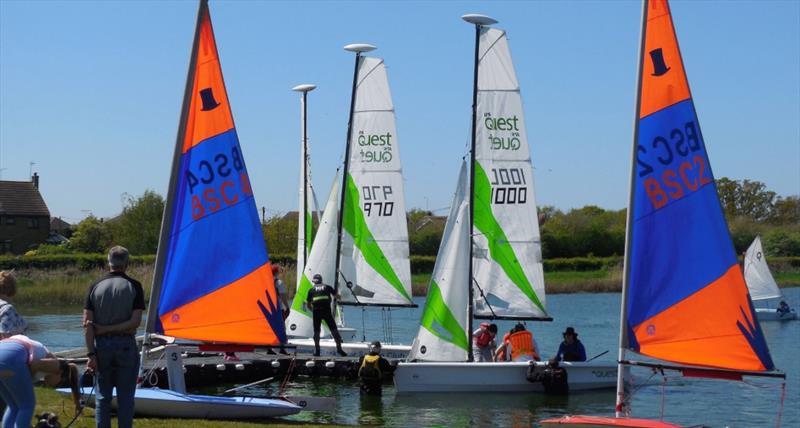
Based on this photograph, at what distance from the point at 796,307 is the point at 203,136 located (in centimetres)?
4574

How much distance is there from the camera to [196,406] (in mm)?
12172

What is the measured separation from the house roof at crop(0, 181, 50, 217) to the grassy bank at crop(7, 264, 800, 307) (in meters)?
19.9

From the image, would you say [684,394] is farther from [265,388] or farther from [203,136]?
[203,136]

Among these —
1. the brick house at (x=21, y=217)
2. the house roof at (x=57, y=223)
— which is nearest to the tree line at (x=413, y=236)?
the brick house at (x=21, y=217)

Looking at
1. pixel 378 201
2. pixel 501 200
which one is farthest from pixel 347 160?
pixel 501 200

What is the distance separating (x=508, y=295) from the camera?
20062 millimetres

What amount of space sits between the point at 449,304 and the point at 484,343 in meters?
1.05

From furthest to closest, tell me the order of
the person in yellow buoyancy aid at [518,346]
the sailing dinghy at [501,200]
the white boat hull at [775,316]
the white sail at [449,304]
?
1. the white boat hull at [775,316]
2. the sailing dinghy at [501,200]
3. the person in yellow buoyancy aid at [518,346]
4. the white sail at [449,304]

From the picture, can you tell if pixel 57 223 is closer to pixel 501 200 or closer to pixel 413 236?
pixel 413 236

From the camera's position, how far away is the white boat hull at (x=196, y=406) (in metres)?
12.1

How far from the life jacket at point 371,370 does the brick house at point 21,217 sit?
2376 inches

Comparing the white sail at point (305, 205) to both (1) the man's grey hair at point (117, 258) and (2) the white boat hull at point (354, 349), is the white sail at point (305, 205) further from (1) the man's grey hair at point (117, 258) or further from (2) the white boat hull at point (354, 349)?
(1) the man's grey hair at point (117, 258)

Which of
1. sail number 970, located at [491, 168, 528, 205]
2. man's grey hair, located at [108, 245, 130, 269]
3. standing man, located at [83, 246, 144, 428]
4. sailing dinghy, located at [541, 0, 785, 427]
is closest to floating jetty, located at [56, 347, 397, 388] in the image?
sail number 970, located at [491, 168, 528, 205]

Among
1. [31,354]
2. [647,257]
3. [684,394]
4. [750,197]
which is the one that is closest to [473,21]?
[684,394]
